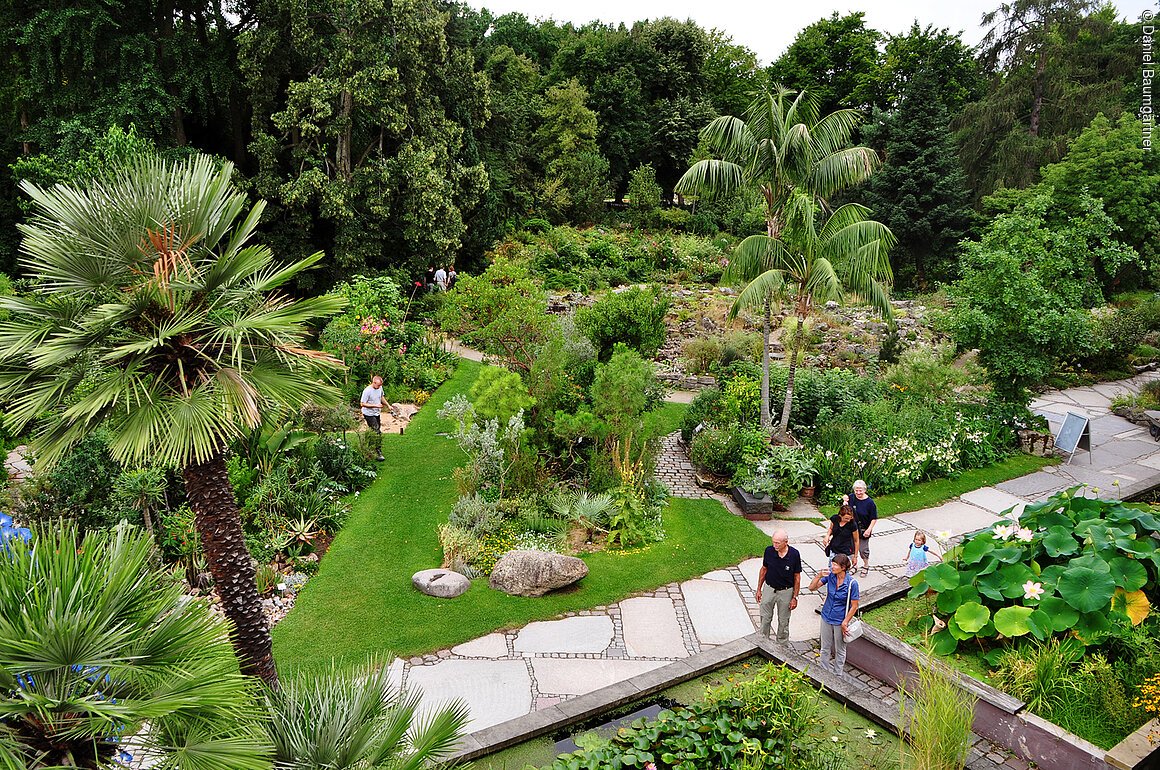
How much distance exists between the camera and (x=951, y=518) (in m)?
11.1

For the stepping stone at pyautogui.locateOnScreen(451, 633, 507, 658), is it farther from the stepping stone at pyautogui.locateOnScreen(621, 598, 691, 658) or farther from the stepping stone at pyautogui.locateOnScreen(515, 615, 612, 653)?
the stepping stone at pyautogui.locateOnScreen(621, 598, 691, 658)

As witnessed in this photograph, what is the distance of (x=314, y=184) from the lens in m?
19.9

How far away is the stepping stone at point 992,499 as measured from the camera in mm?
11445

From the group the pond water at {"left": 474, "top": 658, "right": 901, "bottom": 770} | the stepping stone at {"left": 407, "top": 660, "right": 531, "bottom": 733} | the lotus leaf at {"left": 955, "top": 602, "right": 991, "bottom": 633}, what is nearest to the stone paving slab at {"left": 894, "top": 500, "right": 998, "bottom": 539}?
the lotus leaf at {"left": 955, "top": 602, "right": 991, "bottom": 633}

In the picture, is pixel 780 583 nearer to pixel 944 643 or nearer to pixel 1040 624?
pixel 944 643

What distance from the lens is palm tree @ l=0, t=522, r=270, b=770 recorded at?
2.61 m

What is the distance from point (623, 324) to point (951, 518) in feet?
22.1

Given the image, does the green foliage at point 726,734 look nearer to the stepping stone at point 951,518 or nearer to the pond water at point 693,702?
the pond water at point 693,702

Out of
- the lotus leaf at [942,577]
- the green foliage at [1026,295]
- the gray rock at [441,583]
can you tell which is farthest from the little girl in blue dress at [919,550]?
the green foliage at [1026,295]

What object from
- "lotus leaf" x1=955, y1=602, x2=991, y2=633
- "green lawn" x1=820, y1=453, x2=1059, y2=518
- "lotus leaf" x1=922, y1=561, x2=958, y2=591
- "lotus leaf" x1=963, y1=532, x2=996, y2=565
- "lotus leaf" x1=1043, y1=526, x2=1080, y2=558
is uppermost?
"lotus leaf" x1=1043, y1=526, x2=1080, y2=558

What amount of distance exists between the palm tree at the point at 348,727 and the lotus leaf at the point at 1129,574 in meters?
6.48

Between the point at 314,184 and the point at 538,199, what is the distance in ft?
40.1

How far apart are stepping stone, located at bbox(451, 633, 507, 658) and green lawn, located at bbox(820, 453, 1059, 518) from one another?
5.86 metres

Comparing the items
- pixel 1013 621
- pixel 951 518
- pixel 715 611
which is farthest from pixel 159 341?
pixel 951 518
